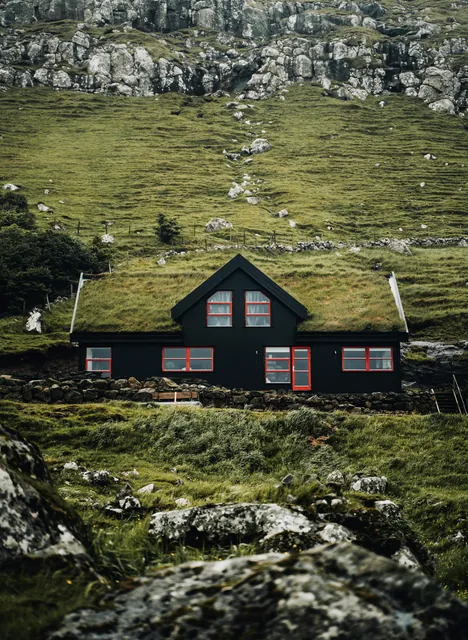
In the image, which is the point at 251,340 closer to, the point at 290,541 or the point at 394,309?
the point at 394,309

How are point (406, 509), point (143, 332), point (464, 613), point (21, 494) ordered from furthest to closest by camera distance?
point (143, 332) → point (406, 509) → point (21, 494) → point (464, 613)

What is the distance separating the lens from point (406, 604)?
5312 millimetres

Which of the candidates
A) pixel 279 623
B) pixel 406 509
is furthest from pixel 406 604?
pixel 406 509

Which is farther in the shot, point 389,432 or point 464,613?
point 389,432

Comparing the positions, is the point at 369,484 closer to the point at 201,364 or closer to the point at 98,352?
the point at 201,364

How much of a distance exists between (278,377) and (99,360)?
10.4m

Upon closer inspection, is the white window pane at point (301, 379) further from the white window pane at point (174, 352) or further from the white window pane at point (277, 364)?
the white window pane at point (174, 352)

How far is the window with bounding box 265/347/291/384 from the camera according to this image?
42750 mm

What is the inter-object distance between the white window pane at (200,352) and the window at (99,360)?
4.78 meters

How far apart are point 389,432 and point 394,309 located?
15224 mm

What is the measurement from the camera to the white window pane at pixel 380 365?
42.5 meters

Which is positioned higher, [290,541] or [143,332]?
[143,332]

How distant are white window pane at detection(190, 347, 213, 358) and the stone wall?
713 centimetres

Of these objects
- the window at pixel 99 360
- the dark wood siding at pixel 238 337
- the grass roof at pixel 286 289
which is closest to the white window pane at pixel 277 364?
the dark wood siding at pixel 238 337
